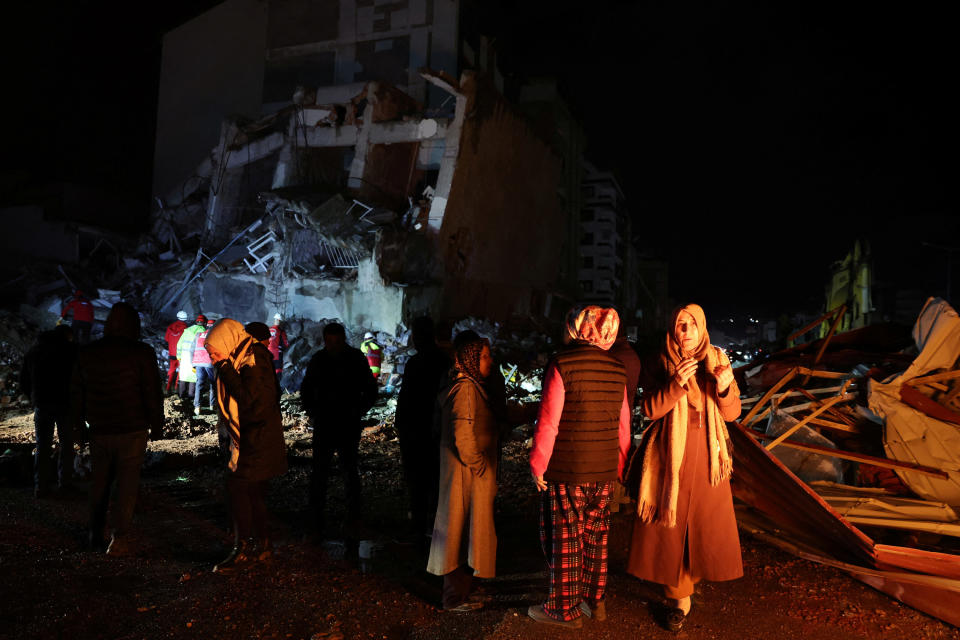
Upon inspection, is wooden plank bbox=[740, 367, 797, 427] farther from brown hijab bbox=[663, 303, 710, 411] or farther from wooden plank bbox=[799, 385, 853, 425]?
brown hijab bbox=[663, 303, 710, 411]

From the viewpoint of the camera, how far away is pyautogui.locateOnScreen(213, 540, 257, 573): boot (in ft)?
13.4

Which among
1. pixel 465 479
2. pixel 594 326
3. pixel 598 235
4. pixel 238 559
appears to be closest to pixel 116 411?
pixel 238 559

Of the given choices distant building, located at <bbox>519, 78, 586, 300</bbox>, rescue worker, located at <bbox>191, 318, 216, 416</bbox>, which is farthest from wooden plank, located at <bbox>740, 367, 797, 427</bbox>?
distant building, located at <bbox>519, 78, 586, 300</bbox>

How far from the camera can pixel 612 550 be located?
463 centimetres

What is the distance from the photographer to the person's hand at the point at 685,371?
3223mm

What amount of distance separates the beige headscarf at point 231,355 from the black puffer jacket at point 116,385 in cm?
75

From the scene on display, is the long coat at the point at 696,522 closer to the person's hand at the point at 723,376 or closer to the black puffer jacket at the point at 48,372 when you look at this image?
the person's hand at the point at 723,376

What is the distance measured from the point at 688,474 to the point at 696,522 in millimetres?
288

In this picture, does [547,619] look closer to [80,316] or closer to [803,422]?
[803,422]

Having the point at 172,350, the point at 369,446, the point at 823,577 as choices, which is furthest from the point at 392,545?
the point at 172,350

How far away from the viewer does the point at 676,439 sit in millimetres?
3252

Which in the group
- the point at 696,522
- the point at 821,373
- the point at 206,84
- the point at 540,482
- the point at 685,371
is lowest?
the point at 696,522

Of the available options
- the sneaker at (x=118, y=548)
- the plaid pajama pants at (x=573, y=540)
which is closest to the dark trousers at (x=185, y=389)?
the sneaker at (x=118, y=548)

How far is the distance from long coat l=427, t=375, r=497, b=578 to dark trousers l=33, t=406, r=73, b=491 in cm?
449
